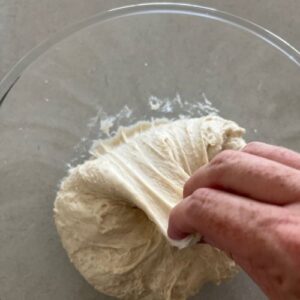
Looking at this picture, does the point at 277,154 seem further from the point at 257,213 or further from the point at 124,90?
the point at 124,90

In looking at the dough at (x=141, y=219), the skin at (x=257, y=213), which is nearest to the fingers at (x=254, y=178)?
the skin at (x=257, y=213)

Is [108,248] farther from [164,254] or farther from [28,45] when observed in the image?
[28,45]

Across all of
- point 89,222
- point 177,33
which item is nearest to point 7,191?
point 89,222

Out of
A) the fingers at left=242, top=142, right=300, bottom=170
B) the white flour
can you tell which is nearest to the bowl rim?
the white flour

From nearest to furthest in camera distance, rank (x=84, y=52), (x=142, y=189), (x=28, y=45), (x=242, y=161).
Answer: (x=242, y=161), (x=142, y=189), (x=84, y=52), (x=28, y=45)

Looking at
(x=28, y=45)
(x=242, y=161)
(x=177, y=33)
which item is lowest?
(x=242, y=161)

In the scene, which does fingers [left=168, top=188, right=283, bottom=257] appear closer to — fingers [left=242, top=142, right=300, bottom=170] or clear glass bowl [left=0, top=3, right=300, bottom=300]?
fingers [left=242, top=142, right=300, bottom=170]
